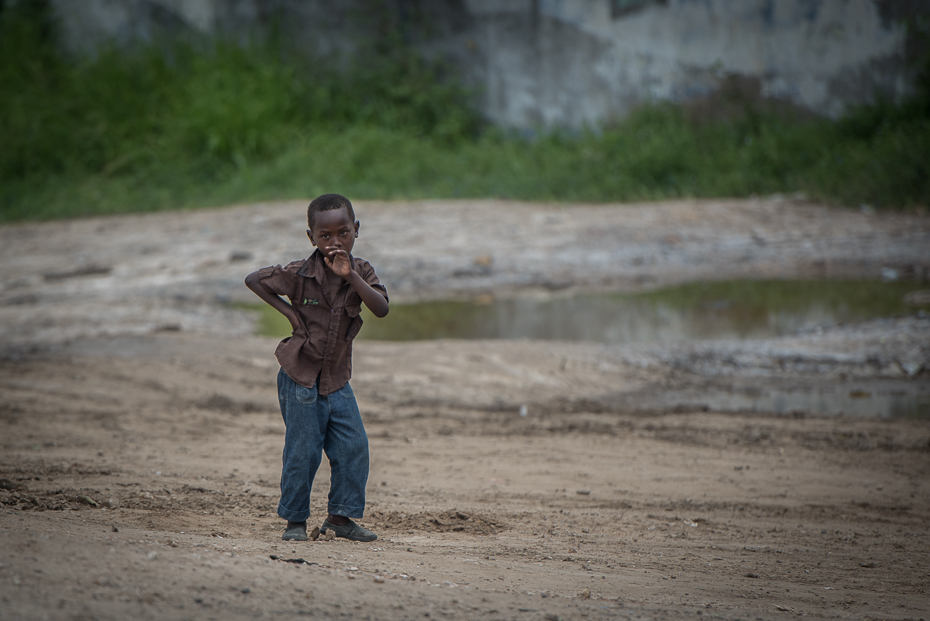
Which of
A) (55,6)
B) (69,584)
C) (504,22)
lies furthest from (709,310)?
(55,6)

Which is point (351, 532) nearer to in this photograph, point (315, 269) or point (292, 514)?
point (292, 514)

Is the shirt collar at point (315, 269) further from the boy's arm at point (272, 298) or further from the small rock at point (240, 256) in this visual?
the small rock at point (240, 256)

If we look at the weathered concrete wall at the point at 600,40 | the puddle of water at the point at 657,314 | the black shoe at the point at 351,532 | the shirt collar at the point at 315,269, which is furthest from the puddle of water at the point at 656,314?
the weathered concrete wall at the point at 600,40

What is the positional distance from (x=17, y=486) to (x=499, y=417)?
8.11ft

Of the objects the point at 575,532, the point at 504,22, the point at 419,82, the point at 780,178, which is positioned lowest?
the point at 575,532

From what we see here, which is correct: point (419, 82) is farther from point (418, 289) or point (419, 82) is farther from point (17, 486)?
point (17, 486)

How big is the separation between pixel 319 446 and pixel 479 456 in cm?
147

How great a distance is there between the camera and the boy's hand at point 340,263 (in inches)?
101

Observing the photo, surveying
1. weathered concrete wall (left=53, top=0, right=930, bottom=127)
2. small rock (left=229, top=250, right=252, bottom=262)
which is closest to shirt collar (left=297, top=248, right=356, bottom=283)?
small rock (left=229, top=250, right=252, bottom=262)

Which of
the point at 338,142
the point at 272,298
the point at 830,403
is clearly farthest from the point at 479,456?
the point at 338,142

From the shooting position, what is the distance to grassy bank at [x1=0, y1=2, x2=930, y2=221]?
10.2m

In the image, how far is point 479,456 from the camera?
4.05 metres

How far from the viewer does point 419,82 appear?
13.2 metres

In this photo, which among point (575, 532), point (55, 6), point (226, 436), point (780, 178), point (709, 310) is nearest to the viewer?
point (575, 532)
